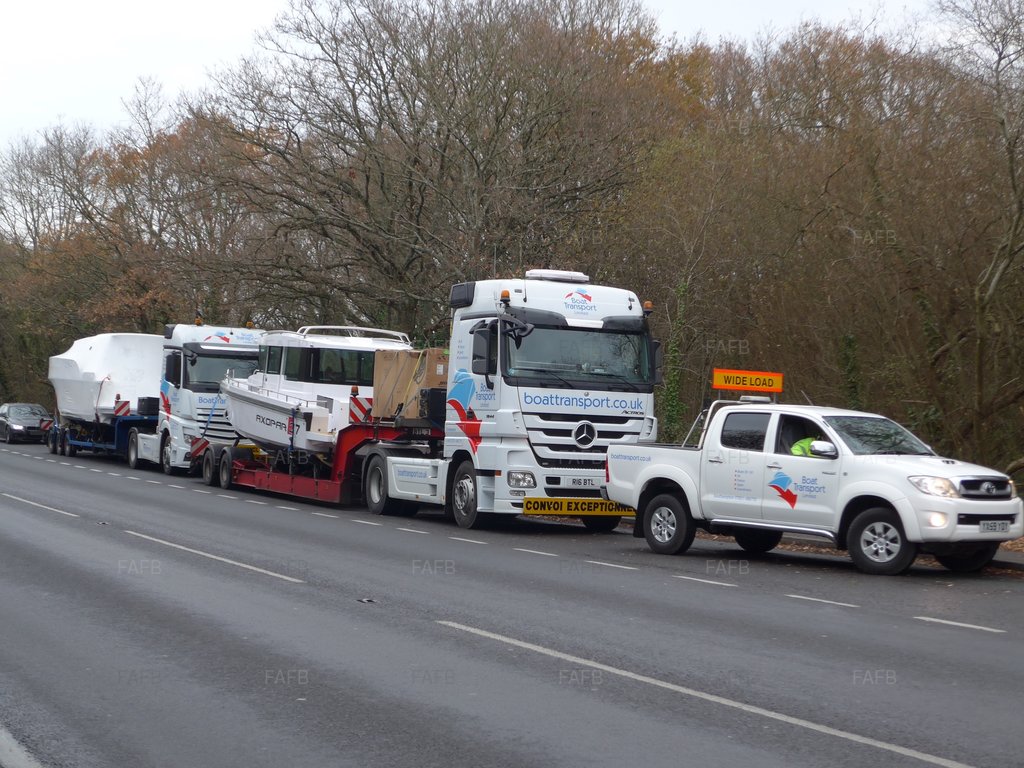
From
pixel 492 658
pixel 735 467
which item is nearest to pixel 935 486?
pixel 735 467

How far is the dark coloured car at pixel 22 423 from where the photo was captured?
50719 millimetres

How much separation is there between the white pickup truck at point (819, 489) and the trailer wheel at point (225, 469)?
1317 cm

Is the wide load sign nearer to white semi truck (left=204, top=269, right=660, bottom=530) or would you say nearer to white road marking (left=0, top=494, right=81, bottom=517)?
white semi truck (left=204, top=269, right=660, bottom=530)

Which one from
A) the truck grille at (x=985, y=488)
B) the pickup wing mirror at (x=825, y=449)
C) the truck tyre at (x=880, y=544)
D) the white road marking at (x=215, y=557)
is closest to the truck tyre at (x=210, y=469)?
the white road marking at (x=215, y=557)

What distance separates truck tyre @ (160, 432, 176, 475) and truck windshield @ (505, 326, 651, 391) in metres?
16.6

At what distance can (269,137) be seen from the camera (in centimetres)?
3203

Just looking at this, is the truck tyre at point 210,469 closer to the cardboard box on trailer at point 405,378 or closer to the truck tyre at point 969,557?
the cardboard box on trailer at point 405,378

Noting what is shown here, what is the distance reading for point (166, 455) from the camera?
3241cm

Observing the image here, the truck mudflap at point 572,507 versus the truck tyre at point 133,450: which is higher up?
the truck tyre at point 133,450

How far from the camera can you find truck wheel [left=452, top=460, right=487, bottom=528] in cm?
1867

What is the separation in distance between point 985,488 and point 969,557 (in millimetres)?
1050

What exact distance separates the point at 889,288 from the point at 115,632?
16.3 m

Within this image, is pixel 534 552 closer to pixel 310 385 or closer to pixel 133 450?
pixel 310 385

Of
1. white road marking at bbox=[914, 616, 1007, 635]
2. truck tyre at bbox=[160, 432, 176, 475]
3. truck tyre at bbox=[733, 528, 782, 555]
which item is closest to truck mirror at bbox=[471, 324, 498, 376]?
truck tyre at bbox=[733, 528, 782, 555]
